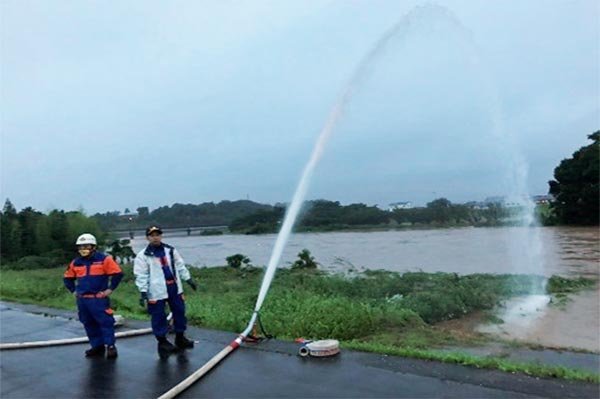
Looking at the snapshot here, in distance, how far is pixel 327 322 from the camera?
292 inches

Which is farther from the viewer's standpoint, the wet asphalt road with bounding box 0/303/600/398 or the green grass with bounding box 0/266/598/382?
the green grass with bounding box 0/266/598/382

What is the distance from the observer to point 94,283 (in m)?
6.15

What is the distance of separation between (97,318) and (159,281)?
867mm

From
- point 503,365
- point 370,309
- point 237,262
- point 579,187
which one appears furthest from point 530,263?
point 579,187

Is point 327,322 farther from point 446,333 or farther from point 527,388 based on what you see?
point 527,388

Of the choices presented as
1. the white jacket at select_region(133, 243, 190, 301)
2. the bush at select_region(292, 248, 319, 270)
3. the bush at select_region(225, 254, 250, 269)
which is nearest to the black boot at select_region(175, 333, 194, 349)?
the white jacket at select_region(133, 243, 190, 301)

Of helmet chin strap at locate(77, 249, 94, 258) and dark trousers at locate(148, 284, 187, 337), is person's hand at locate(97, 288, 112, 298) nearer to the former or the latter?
helmet chin strap at locate(77, 249, 94, 258)

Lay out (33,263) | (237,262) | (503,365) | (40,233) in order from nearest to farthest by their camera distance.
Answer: (503,365)
(237,262)
(33,263)
(40,233)

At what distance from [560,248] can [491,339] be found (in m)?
25.1

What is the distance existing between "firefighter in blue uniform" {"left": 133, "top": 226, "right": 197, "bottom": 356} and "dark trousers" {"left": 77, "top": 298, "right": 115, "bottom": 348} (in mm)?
473

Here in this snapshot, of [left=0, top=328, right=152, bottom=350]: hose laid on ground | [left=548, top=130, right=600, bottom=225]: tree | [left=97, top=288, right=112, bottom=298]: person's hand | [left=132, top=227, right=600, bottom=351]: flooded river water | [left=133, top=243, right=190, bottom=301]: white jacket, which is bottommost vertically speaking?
[left=132, top=227, right=600, bottom=351]: flooded river water

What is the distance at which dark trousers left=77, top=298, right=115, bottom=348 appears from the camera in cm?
613

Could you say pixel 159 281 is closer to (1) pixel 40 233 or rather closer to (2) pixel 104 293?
(2) pixel 104 293

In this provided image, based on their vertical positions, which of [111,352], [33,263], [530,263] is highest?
[111,352]
